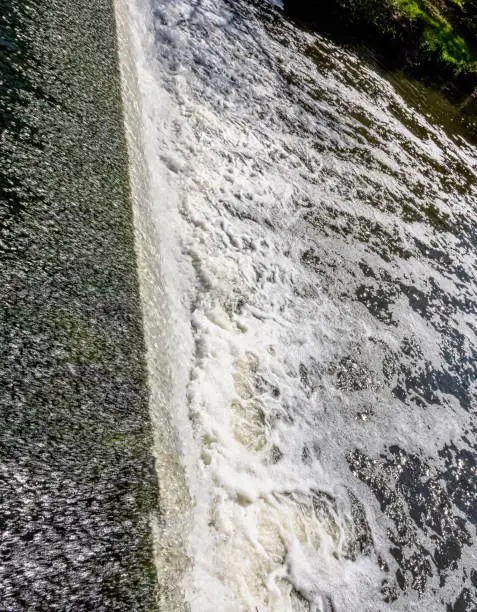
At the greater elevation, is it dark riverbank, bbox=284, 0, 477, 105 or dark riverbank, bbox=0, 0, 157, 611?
dark riverbank, bbox=284, 0, 477, 105

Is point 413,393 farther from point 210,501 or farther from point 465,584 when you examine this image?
point 210,501

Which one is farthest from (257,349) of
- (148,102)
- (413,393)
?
(148,102)

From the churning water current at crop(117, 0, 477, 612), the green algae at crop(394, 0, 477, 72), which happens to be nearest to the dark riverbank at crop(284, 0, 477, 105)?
the green algae at crop(394, 0, 477, 72)

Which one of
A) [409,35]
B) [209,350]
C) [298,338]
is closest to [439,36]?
[409,35]

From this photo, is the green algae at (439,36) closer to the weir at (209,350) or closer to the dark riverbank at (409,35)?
the dark riverbank at (409,35)

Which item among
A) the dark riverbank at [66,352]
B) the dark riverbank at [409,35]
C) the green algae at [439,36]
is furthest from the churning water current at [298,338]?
the green algae at [439,36]

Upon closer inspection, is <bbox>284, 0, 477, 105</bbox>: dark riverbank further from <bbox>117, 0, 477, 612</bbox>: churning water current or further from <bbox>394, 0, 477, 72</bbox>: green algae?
<bbox>117, 0, 477, 612</bbox>: churning water current
